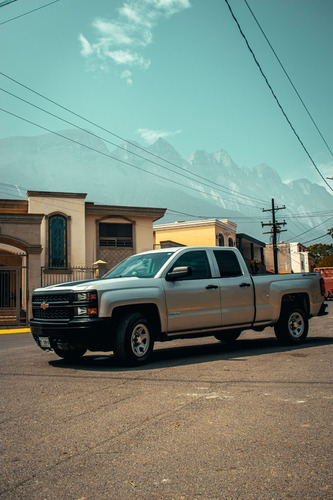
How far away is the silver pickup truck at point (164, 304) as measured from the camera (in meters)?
7.79

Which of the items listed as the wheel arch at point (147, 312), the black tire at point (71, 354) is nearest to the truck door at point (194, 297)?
the wheel arch at point (147, 312)

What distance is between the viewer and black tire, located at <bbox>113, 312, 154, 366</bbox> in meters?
7.71

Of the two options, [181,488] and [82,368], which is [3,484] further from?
[82,368]

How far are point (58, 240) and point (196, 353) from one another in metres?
23.5

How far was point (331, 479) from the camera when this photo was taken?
3.27 metres

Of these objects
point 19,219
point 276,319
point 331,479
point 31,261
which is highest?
point 19,219

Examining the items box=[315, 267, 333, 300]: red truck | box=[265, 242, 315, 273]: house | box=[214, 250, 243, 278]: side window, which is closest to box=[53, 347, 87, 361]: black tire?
box=[214, 250, 243, 278]: side window

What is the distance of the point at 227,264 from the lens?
31.8 feet

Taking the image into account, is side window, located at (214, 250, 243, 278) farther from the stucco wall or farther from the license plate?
the stucco wall

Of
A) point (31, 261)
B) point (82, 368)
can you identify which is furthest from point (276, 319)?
point (31, 261)

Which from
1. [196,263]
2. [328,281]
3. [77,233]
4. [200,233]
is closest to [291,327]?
[196,263]

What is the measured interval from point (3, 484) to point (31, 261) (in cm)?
1955

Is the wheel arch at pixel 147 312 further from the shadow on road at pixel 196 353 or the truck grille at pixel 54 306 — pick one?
the truck grille at pixel 54 306

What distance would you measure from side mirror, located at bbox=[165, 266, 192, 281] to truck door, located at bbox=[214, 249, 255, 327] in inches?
42.3
